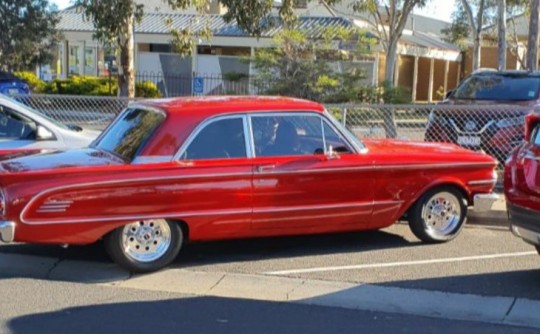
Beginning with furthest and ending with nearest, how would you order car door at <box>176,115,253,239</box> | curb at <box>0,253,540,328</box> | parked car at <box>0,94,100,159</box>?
A: 1. parked car at <box>0,94,100,159</box>
2. car door at <box>176,115,253,239</box>
3. curb at <box>0,253,540,328</box>

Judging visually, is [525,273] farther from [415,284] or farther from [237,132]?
[237,132]

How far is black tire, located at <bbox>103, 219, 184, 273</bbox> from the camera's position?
705 centimetres

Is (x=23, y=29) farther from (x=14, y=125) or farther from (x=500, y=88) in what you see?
(x=14, y=125)

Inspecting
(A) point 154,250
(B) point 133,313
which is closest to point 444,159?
(A) point 154,250

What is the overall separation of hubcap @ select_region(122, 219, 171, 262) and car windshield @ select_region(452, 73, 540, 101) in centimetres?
786

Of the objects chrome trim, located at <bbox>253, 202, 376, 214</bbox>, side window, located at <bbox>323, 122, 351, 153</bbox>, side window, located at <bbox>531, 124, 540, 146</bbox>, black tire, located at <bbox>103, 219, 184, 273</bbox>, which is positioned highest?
side window, located at <bbox>531, 124, 540, 146</bbox>

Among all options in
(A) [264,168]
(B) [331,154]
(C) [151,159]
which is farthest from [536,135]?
(C) [151,159]

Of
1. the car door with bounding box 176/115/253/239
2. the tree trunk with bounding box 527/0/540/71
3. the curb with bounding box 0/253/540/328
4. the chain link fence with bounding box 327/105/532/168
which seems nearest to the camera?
the curb with bounding box 0/253/540/328

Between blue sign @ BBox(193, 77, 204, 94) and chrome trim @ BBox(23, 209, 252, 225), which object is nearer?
chrome trim @ BBox(23, 209, 252, 225)

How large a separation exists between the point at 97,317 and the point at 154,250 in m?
1.29

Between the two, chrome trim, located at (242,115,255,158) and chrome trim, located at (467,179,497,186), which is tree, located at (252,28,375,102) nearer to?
chrome trim, located at (467,179,497,186)

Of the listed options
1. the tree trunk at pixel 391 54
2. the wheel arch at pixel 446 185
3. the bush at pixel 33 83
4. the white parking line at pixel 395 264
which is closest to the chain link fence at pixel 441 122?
the wheel arch at pixel 446 185

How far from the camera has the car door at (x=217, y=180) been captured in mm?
7199

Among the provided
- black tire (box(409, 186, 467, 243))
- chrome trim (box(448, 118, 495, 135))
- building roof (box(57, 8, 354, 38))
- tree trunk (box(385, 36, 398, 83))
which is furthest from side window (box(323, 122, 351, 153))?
building roof (box(57, 8, 354, 38))
